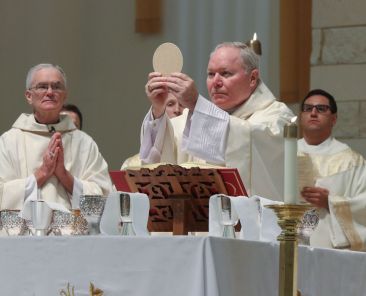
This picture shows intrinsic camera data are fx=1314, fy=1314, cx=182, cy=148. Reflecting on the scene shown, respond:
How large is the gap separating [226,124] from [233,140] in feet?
0.38

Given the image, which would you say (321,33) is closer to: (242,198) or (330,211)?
(330,211)

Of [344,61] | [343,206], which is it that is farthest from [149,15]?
[343,206]

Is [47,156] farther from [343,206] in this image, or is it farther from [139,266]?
[139,266]

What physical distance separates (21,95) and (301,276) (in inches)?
236

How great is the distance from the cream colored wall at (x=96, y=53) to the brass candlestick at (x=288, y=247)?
19.7 ft

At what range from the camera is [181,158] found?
5395 mm

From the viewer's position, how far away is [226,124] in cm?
525

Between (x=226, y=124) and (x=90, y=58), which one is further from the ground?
(x=90, y=58)

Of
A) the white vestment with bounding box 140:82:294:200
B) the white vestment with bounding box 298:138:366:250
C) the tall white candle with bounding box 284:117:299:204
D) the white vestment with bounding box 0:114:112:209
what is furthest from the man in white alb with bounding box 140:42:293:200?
the tall white candle with bounding box 284:117:299:204

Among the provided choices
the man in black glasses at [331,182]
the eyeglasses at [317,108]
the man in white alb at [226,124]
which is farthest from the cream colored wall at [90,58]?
the man in white alb at [226,124]

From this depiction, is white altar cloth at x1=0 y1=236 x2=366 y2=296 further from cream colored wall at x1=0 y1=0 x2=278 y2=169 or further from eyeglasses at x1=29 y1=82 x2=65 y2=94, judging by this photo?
cream colored wall at x1=0 y1=0 x2=278 y2=169

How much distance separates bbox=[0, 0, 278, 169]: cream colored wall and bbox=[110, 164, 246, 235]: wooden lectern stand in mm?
5142

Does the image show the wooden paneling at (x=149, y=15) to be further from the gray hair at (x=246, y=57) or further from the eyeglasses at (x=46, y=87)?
the gray hair at (x=246, y=57)

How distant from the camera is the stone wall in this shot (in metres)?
8.52
